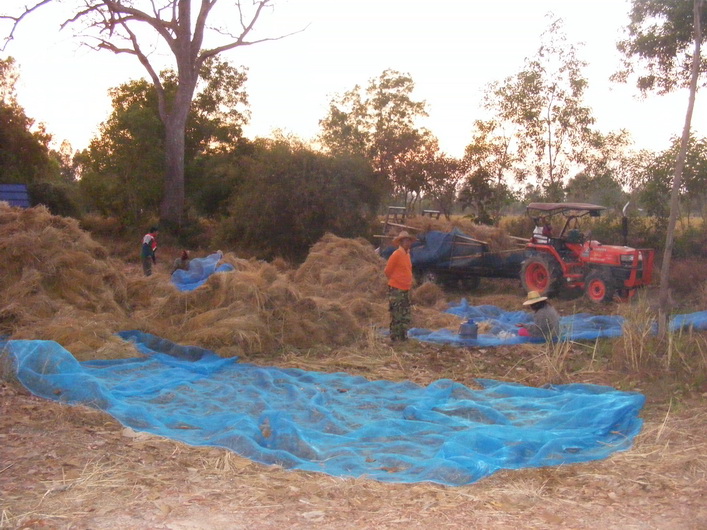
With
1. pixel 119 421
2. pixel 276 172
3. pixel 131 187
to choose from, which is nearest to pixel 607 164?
pixel 276 172

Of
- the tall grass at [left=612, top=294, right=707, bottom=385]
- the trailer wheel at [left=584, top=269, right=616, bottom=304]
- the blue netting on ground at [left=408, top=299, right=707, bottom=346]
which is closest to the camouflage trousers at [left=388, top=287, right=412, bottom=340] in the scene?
the blue netting on ground at [left=408, top=299, right=707, bottom=346]

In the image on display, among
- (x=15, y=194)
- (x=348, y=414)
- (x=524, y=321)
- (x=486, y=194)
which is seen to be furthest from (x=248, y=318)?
(x=15, y=194)

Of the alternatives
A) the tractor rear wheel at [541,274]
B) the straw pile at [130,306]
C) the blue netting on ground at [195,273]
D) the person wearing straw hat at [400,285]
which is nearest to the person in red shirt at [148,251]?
the blue netting on ground at [195,273]

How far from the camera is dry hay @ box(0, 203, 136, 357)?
8.74 meters

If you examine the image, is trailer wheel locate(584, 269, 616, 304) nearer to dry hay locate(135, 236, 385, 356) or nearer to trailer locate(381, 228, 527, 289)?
trailer locate(381, 228, 527, 289)

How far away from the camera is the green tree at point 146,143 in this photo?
23.2 meters

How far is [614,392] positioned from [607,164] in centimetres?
1313

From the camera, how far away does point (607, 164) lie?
1894cm

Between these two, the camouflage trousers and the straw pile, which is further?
the camouflage trousers

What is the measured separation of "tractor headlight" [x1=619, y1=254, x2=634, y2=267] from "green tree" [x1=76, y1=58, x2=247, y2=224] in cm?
1515

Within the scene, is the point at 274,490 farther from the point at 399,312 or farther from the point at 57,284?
the point at 57,284

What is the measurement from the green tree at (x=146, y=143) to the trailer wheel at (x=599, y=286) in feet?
48.1

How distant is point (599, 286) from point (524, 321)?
231 cm

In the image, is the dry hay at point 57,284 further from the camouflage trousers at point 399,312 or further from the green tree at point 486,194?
the green tree at point 486,194
